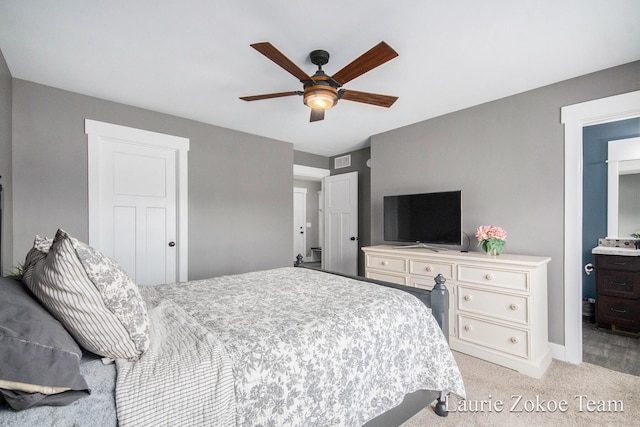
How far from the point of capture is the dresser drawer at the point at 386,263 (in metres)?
3.08

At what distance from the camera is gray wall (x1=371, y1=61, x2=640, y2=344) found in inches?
99.4

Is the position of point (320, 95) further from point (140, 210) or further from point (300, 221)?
point (300, 221)

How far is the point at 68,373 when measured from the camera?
0.76 meters

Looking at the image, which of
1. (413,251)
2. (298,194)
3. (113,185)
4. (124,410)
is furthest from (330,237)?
(124,410)

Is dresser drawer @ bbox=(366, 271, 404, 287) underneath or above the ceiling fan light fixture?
underneath

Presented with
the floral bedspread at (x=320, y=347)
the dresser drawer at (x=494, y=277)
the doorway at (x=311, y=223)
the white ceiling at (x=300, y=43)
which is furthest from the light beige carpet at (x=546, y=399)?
the doorway at (x=311, y=223)

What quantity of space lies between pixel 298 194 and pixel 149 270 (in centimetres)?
464

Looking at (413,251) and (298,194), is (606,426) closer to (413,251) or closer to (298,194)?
(413,251)

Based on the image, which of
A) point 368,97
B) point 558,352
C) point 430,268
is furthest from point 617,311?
point 368,97

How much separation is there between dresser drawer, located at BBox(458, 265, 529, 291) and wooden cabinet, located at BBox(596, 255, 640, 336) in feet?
5.11

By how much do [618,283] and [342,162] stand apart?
3.82 metres

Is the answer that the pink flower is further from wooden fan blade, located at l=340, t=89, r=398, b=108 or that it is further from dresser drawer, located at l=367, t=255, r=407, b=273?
wooden fan blade, located at l=340, t=89, r=398, b=108

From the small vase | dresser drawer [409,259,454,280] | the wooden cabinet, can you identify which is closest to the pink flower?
the small vase

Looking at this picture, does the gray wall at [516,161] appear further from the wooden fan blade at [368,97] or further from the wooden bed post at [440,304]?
the wooden bed post at [440,304]
